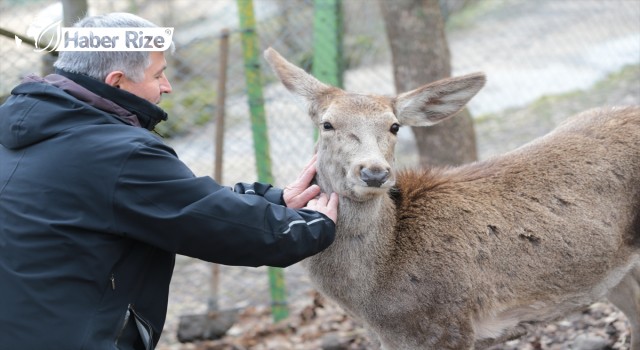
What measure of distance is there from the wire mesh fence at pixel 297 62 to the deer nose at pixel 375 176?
9.91 ft

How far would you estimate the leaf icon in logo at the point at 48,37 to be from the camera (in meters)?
5.46

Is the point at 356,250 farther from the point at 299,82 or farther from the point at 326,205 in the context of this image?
the point at 299,82

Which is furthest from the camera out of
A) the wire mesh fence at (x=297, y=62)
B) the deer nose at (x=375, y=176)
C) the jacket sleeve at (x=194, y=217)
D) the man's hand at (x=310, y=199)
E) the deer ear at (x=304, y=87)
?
the wire mesh fence at (x=297, y=62)

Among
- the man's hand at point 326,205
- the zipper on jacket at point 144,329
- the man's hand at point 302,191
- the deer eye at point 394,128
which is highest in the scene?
the deer eye at point 394,128

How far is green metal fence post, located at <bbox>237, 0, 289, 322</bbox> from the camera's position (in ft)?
25.4

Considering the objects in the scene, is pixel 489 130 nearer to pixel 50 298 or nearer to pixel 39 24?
pixel 39 24

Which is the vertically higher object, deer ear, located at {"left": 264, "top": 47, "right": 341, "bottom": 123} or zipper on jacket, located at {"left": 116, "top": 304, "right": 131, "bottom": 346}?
deer ear, located at {"left": 264, "top": 47, "right": 341, "bottom": 123}

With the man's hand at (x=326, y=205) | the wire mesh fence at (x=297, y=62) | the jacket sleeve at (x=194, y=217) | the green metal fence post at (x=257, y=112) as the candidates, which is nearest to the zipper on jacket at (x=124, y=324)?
the jacket sleeve at (x=194, y=217)

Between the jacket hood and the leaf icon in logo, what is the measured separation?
1.06m

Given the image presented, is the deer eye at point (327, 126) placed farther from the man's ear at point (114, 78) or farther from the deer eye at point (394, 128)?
the man's ear at point (114, 78)

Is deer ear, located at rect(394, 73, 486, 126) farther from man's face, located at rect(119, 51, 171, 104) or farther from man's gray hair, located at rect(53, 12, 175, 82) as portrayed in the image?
man's gray hair, located at rect(53, 12, 175, 82)

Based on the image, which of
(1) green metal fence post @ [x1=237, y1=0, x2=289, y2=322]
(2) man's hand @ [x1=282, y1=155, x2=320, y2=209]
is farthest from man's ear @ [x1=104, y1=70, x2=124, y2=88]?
(1) green metal fence post @ [x1=237, y1=0, x2=289, y2=322]

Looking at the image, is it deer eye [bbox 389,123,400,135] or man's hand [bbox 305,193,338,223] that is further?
deer eye [bbox 389,123,400,135]

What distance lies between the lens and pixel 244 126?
992 centimetres
